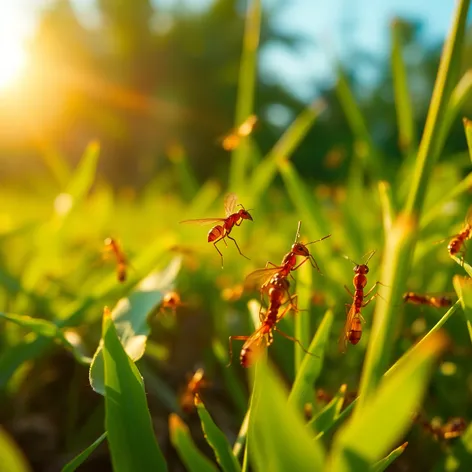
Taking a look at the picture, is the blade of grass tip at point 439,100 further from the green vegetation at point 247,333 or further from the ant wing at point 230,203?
the ant wing at point 230,203

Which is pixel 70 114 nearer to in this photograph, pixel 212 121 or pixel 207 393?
pixel 212 121

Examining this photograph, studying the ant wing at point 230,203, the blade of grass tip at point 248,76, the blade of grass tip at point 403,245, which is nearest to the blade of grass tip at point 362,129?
the blade of grass tip at point 248,76

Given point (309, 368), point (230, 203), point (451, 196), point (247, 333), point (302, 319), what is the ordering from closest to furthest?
point (309, 368), point (302, 319), point (230, 203), point (451, 196), point (247, 333)

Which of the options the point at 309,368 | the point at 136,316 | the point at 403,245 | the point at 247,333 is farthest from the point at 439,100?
the point at 247,333

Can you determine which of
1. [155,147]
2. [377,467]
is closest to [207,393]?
[377,467]

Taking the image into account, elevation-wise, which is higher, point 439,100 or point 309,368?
point 439,100

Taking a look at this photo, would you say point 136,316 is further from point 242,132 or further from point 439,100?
point 242,132

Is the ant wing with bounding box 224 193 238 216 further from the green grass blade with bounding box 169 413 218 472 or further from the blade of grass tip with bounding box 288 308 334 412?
the green grass blade with bounding box 169 413 218 472

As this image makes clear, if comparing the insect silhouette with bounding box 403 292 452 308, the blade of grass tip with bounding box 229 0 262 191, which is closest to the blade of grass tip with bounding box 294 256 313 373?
the insect silhouette with bounding box 403 292 452 308
